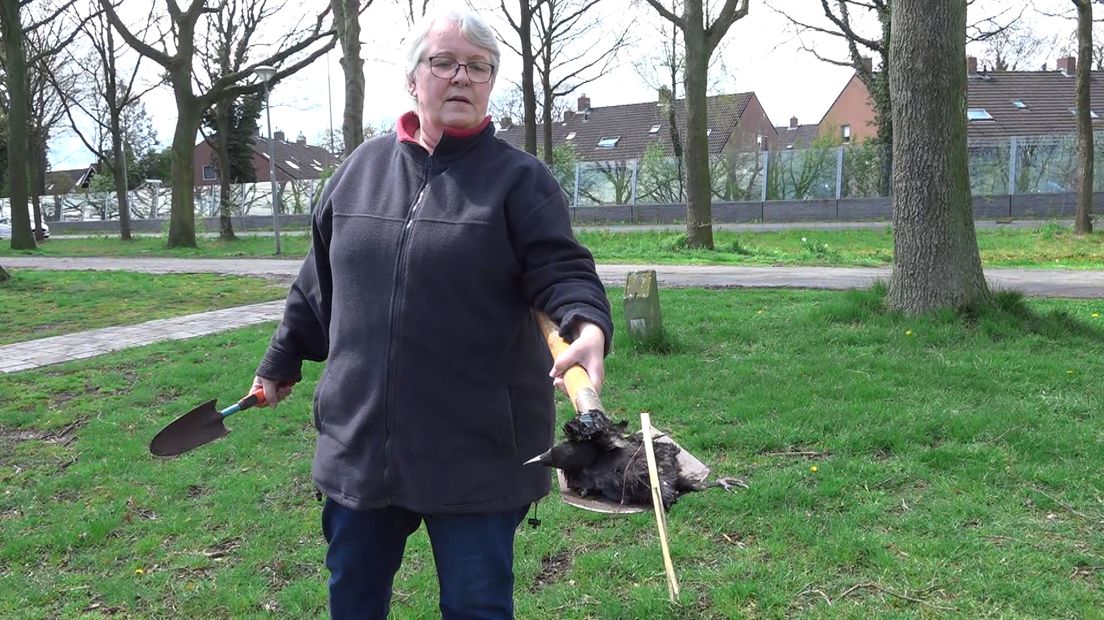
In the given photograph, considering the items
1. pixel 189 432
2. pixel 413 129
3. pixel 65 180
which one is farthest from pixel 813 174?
pixel 65 180

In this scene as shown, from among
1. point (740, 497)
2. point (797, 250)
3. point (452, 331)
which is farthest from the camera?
point (797, 250)

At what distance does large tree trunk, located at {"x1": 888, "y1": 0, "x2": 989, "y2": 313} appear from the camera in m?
7.05

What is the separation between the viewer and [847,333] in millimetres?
6992

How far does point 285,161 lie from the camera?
252 feet

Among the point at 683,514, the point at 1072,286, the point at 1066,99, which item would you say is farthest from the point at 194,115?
the point at 1066,99

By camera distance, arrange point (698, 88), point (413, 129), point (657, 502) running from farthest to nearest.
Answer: point (698, 88)
point (413, 129)
point (657, 502)

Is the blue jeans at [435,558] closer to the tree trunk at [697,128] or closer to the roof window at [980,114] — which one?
the tree trunk at [697,128]

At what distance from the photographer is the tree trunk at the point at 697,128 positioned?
1546 cm

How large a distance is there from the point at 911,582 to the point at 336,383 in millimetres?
2310

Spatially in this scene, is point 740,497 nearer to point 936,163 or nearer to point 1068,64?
point 936,163

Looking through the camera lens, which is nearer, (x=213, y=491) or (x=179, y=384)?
(x=213, y=491)

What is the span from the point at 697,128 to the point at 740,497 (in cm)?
1288

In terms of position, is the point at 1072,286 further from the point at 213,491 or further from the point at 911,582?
the point at 213,491

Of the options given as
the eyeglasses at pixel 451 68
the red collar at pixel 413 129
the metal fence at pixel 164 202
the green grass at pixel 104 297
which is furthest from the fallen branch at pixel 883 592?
the metal fence at pixel 164 202
